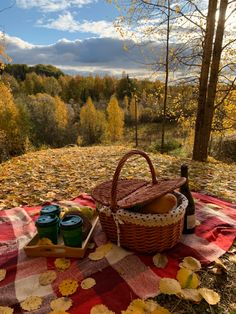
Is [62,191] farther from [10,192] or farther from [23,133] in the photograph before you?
[23,133]

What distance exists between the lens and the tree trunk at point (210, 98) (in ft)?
22.4

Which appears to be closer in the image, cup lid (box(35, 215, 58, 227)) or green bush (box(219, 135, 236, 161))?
cup lid (box(35, 215, 58, 227))

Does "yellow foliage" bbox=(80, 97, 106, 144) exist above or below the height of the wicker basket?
below

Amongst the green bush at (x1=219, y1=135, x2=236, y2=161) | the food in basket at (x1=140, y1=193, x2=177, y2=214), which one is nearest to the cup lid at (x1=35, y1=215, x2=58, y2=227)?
the food in basket at (x1=140, y1=193, x2=177, y2=214)

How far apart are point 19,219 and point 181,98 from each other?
7736 millimetres

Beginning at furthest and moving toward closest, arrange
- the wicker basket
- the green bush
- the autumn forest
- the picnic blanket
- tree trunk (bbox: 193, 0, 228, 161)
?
1. the green bush
2. the autumn forest
3. tree trunk (bbox: 193, 0, 228, 161)
4. the wicker basket
5. the picnic blanket

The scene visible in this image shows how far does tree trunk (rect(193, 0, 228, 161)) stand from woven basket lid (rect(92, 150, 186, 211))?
5290 mm

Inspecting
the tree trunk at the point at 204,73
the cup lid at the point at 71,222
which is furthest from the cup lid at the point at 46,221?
the tree trunk at the point at 204,73

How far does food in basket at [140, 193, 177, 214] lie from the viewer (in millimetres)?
2291

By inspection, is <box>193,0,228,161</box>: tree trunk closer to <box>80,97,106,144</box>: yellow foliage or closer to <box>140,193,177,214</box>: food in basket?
<box>140,193,177,214</box>: food in basket

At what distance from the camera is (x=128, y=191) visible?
8.59 feet

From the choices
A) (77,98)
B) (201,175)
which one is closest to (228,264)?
(201,175)

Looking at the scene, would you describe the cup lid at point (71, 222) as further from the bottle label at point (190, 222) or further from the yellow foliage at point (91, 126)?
the yellow foliage at point (91, 126)

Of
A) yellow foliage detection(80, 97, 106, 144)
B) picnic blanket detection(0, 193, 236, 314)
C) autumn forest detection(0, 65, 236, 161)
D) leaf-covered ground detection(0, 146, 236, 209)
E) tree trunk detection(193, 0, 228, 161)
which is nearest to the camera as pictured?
picnic blanket detection(0, 193, 236, 314)
